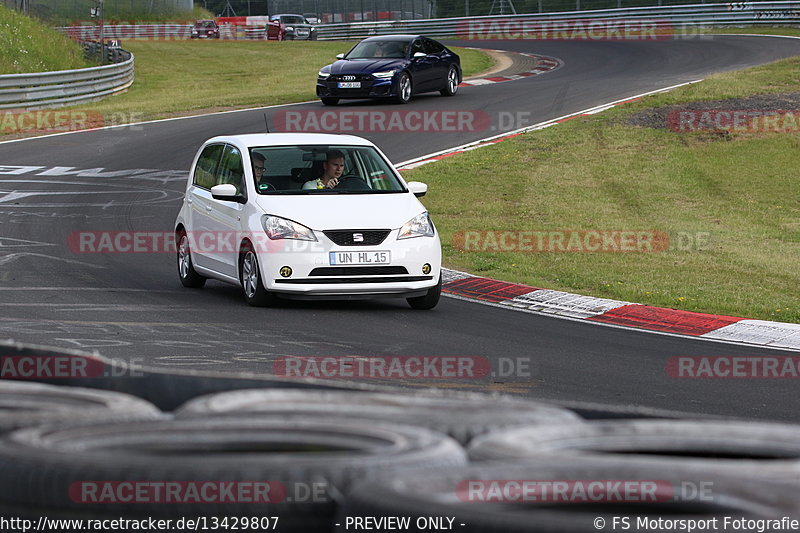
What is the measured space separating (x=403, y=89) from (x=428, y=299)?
1850 cm

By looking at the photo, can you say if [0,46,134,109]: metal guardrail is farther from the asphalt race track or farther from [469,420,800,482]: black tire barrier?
[469,420,800,482]: black tire barrier

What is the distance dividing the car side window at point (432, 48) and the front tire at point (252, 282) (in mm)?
19833

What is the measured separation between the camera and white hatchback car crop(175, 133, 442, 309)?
1105 centimetres

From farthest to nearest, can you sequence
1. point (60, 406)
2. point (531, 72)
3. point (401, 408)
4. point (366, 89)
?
point (531, 72)
point (366, 89)
point (60, 406)
point (401, 408)

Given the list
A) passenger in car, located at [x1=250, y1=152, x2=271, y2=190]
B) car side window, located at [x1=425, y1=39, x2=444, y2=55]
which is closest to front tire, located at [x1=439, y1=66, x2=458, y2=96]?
car side window, located at [x1=425, y1=39, x2=444, y2=55]

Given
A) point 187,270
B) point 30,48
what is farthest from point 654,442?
point 30,48

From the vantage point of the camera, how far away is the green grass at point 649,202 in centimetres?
1313

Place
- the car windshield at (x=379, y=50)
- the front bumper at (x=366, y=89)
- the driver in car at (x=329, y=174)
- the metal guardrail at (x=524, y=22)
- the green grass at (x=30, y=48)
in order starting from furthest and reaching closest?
1. the metal guardrail at (x=524, y=22)
2. the green grass at (x=30, y=48)
3. the car windshield at (x=379, y=50)
4. the front bumper at (x=366, y=89)
5. the driver in car at (x=329, y=174)

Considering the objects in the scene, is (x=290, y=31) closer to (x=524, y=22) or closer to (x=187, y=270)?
(x=524, y=22)

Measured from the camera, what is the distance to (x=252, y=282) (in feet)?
37.4

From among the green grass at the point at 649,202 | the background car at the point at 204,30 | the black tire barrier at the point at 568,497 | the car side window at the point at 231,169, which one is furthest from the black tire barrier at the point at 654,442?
the background car at the point at 204,30

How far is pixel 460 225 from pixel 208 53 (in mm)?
37402

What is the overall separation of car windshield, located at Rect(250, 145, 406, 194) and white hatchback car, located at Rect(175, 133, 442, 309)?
0.03 ft

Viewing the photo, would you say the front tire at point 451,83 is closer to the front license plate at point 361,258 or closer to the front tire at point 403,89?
the front tire at point 403,89
